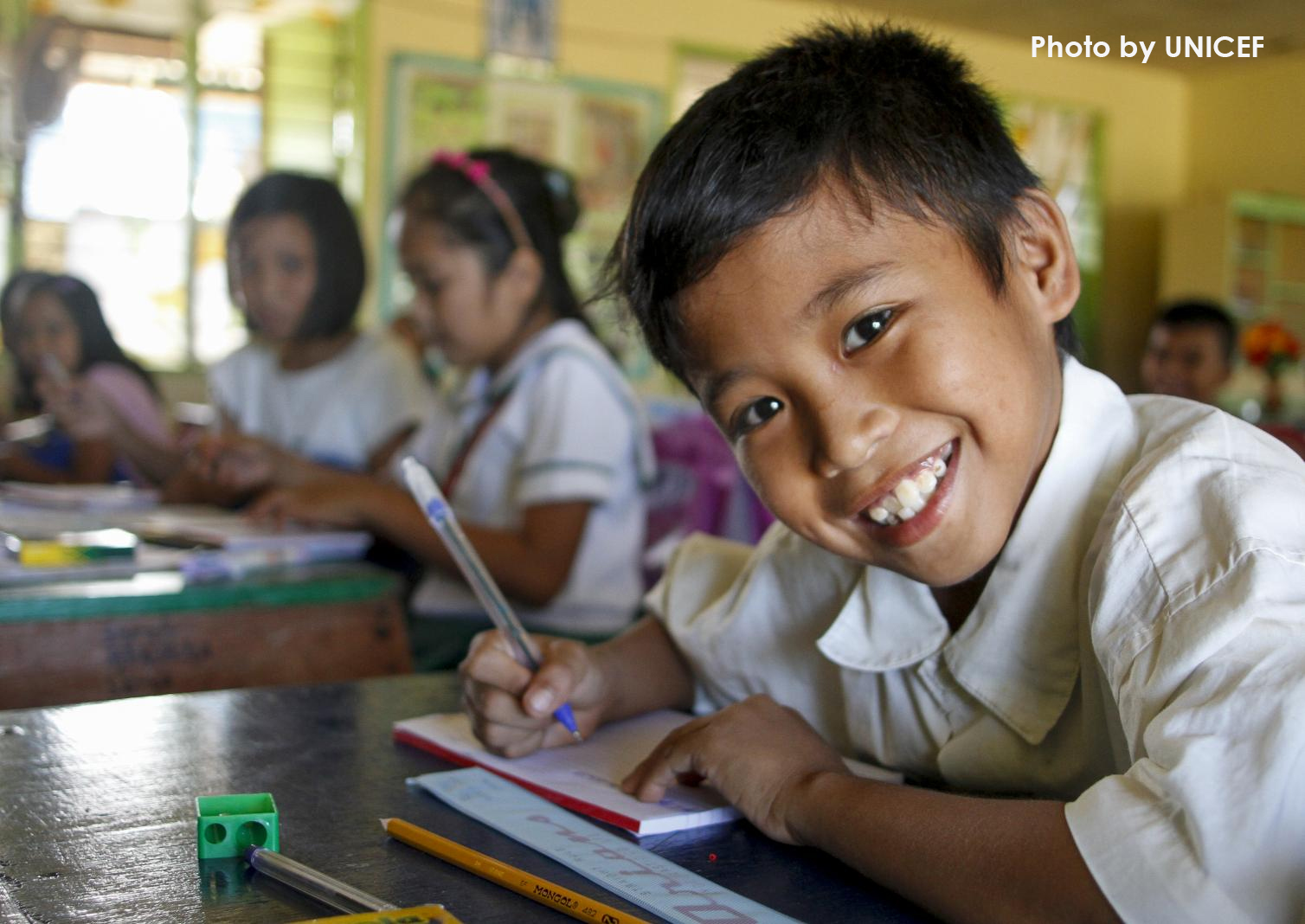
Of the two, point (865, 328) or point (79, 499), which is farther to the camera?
point (79, 499)

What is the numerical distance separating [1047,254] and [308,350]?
6.81 feet

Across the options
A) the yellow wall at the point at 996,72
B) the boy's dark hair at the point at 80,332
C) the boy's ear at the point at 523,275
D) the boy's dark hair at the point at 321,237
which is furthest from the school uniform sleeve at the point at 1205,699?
the yellow wall at the point at 996,72

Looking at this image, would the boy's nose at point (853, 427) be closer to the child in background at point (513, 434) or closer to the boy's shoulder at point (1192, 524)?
the boy's shoulder at point (1192, 524)

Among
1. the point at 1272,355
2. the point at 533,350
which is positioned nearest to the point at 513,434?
the point at 533,350

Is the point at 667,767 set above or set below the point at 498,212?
below

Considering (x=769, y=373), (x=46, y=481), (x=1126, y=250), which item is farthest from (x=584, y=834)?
(x=1126, y=250)

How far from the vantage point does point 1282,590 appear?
0.56 m

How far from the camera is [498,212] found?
2082 mm

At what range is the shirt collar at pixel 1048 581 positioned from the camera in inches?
29.1

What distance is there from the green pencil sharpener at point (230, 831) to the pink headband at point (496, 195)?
153 centimetres

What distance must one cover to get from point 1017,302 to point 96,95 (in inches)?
205

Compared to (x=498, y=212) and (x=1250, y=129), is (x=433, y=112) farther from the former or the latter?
(x=1250, y=129)

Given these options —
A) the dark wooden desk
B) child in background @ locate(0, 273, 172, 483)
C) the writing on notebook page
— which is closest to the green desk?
the dark wooden desk

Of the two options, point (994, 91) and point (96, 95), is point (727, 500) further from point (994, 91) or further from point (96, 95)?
point (96, 95)
